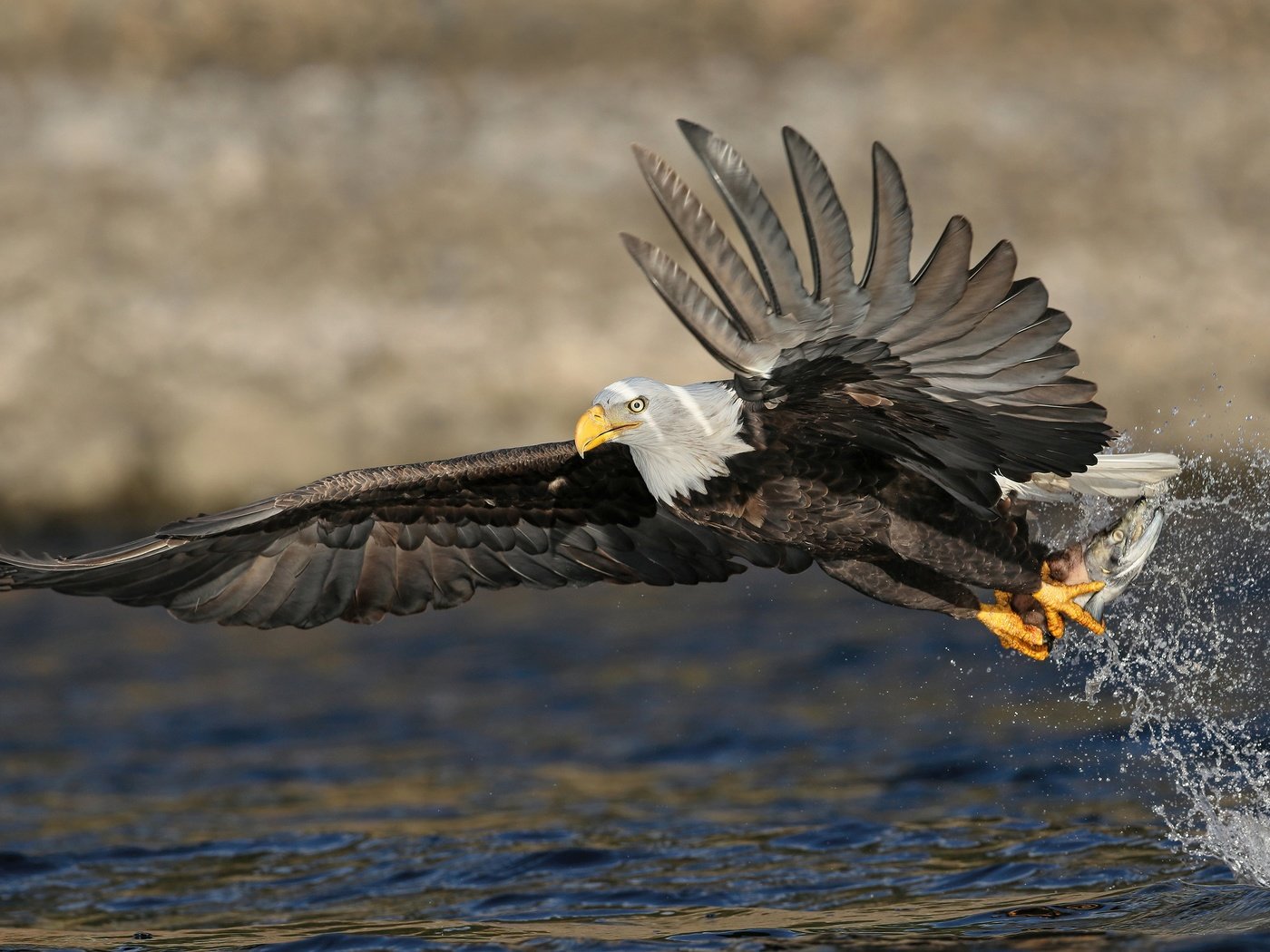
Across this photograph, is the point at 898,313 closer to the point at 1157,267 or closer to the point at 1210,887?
the point at 1210,887

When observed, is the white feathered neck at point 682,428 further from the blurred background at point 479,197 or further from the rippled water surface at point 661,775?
the blurred background at point 479,197

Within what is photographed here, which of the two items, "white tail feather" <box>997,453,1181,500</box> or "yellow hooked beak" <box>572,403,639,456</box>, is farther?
"white tail feather" <box>997,453,1181,500</box>

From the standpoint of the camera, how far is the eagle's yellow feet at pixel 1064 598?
6992 mm

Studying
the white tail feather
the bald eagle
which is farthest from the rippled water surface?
the bald eagle

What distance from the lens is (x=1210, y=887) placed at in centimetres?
625

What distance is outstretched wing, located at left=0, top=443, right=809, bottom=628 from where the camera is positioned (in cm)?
721

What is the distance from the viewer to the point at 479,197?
1554 centimetres

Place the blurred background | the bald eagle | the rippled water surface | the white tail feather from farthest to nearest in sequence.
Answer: the blurred background, the white tail feather, the rippled water surface, the bald eagle

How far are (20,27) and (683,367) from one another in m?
7.82

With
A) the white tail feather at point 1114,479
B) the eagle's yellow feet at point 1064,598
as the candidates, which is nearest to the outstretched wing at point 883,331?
the white tail feather at point 1114,479

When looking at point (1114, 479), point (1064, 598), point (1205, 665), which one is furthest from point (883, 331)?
point (1205, 665)

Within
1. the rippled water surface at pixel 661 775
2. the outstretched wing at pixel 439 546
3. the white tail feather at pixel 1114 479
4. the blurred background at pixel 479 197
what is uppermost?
the blurred background at pixel 479 197

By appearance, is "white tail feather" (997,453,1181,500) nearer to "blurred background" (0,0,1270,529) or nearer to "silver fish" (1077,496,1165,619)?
"silver fish" (1077,496,1165,619)

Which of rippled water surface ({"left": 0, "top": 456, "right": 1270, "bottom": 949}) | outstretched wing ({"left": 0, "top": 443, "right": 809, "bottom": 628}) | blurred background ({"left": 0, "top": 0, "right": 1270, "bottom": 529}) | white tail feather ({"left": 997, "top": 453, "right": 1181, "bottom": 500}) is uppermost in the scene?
blurred background ({"left": 0, "top": 0, "right": 1270, "bottom": 529})
